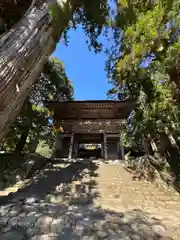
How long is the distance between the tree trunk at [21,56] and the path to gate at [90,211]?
1.78 meters

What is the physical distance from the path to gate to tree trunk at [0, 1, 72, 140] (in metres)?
1.78

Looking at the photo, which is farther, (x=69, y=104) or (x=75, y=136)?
(x=75, y=136)

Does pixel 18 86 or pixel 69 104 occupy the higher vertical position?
pixel 69 104

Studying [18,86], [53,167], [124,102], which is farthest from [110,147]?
[18,86]

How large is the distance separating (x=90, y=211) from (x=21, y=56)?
308 cm

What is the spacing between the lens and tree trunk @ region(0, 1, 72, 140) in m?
2.22

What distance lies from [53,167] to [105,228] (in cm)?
510

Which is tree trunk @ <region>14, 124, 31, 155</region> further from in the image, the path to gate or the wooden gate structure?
the path to gate

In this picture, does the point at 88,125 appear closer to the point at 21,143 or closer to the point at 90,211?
the point at 21,143

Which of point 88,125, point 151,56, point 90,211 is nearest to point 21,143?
point 88,125

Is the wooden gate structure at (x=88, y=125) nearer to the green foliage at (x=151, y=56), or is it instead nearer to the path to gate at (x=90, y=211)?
the green foliage at (x=151, y=56)

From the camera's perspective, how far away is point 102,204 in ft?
14.8

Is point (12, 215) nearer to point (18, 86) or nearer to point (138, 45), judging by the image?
point (18, 86)

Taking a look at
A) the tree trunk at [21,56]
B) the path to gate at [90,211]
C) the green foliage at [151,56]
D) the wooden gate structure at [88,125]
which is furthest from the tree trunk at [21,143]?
the tree trunk at [21,56]
